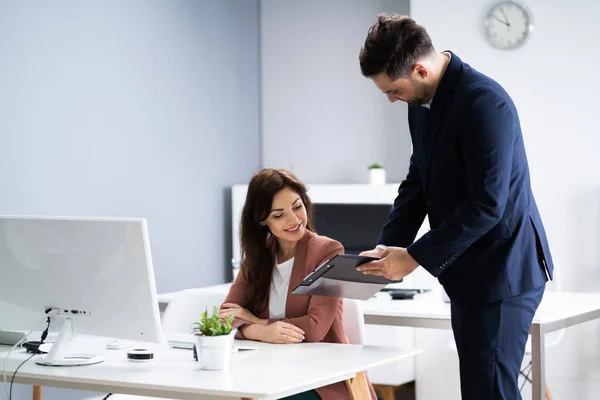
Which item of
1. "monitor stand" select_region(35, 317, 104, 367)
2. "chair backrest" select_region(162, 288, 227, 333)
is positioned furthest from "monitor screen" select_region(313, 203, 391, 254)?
"monitor stand" select_region(35, 317, 104, 367)

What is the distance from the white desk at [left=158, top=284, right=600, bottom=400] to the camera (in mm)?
3285

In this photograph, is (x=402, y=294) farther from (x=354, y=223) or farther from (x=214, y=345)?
(x=214, y=345)

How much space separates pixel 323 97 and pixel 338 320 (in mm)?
3188

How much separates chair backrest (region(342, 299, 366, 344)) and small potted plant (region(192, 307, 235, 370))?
28.5 inches

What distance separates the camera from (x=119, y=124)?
15.5 ft

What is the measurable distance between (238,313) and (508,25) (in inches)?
109

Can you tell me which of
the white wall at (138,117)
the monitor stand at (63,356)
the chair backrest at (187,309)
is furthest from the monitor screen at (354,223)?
the monitor stand at (63,356)

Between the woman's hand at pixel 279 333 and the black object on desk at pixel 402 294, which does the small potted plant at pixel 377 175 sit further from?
the woman's hand at pixel 279 333

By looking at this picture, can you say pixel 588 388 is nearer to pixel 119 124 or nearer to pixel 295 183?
pixel 295 183

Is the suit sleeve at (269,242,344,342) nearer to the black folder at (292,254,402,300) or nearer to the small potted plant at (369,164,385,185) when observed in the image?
the black folder at (292,254,402,300)

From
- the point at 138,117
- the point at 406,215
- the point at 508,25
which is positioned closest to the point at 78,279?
the point at 406,215

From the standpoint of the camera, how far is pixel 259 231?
307cm

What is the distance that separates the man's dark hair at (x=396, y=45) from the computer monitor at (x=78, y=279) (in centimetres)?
74

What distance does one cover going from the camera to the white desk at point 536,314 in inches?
129
